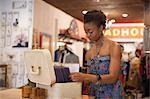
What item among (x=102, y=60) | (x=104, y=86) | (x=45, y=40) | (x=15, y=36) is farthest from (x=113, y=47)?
(x=45, y=40)

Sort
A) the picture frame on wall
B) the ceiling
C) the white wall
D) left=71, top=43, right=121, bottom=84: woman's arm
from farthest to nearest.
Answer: the ceiling < the picture frame on wall < the white wall < left=71, top=43, right=121, bottom=84: woman's arm

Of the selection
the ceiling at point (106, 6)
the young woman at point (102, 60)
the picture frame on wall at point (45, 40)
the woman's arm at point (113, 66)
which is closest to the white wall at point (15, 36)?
the picture frame on wall at point (45, 40)

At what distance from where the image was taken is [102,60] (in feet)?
5.72

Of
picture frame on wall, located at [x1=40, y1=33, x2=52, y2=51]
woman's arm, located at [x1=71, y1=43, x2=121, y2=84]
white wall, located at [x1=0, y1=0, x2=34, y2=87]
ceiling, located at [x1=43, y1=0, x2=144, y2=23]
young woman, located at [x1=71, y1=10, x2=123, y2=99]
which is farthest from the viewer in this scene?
ceiling, located at [x1=43, y1=0, x2=144, y2=23]

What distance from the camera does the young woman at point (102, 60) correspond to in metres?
1.68

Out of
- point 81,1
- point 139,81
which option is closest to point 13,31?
point 81,1

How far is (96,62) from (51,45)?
4033mm

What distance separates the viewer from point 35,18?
16.0 ft

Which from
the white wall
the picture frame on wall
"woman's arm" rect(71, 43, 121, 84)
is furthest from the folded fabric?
the picture frame on wall

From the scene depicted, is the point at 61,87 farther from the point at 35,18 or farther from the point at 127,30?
the point at 127,30

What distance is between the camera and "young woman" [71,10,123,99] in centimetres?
168

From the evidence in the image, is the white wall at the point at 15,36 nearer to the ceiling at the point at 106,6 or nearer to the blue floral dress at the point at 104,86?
the ceiling at the point at 106,6

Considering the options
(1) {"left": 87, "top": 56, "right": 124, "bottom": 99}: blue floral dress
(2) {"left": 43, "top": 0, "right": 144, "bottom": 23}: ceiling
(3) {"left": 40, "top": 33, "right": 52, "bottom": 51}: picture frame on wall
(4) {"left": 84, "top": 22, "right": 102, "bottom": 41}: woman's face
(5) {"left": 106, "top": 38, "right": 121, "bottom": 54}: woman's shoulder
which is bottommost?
(1) {"left": 87, "top": 56, "right": 124, "bottom": 99}: blue floral dress

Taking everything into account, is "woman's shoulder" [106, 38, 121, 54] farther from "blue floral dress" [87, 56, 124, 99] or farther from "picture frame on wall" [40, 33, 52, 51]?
"picture frame on wall" [40, 33, 52, 51]
